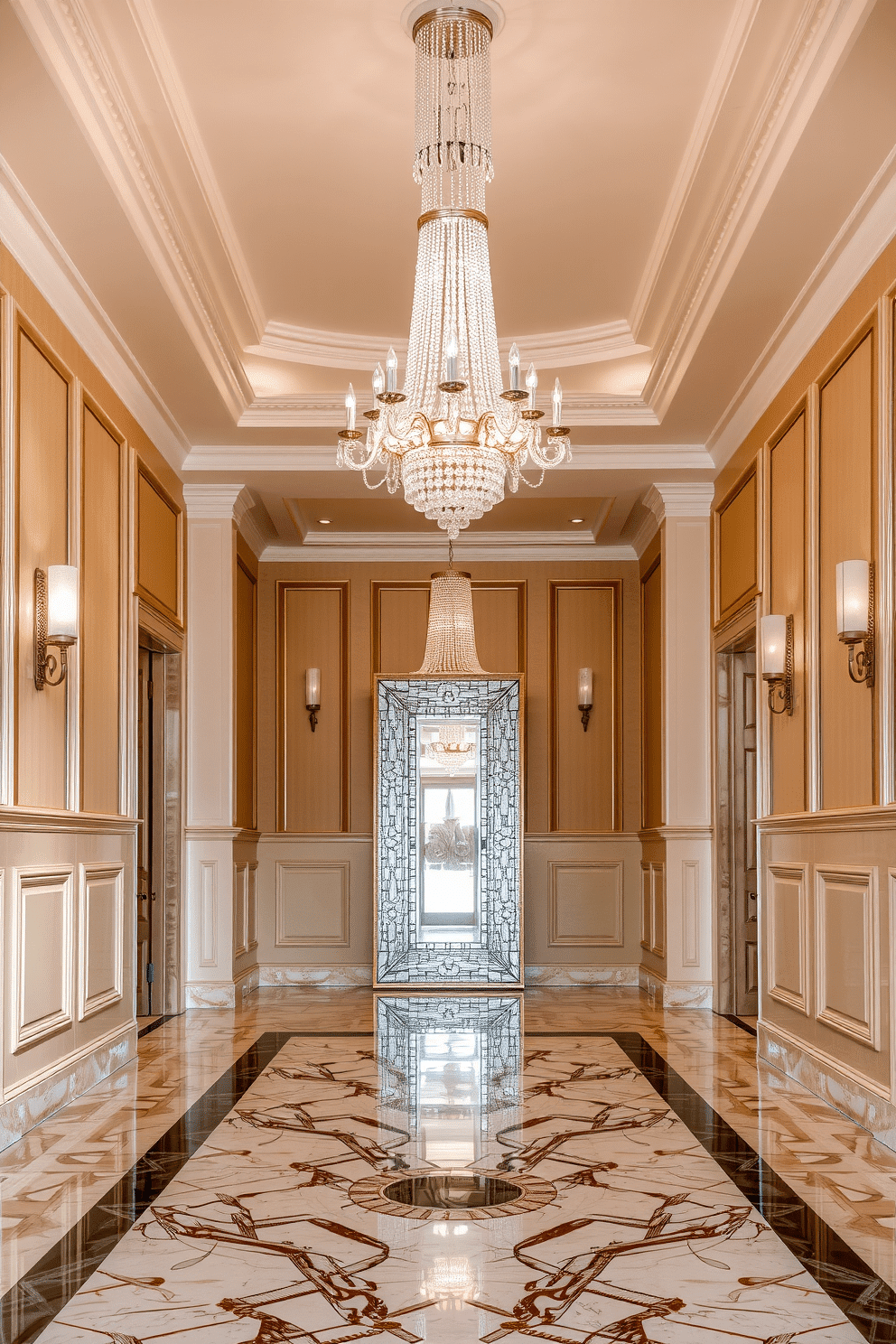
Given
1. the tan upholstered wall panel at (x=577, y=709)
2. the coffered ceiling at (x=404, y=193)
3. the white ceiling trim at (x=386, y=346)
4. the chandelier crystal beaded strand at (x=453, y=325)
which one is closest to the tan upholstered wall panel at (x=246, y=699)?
the coffered ceiling at (x=404, y=193)

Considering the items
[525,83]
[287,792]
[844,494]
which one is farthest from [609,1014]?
[525,83]

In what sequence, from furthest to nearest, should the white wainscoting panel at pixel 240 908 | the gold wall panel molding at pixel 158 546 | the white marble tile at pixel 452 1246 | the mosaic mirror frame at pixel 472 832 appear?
1. the mosaic mirror frame at pixel 472 832
2. the white wainscoting panel at pixel 240 908
3. the gold wall panel molding at pixel 158 546
4. the white marble tile at pixel 452 1246

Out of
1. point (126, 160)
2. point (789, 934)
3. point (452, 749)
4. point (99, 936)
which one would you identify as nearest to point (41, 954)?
point (99, 936)

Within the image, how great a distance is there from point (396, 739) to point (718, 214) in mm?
4534

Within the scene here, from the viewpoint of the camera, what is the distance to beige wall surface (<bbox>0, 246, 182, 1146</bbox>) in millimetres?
4031

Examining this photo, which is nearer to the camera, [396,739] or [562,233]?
[562,233]

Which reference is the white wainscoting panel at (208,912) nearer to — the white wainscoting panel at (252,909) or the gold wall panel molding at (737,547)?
the white wainscoting panel at (252,909)

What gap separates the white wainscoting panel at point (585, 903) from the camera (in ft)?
27.8

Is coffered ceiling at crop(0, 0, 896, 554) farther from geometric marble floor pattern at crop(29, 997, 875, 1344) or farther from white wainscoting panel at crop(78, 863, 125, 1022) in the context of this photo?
geometric marble floor pattern at crop(29, 997, 875, 1344)

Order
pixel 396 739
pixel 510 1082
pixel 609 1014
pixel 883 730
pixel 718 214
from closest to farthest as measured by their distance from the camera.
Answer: pixel 883 730 < pixel 718 214 < pixel 510 1082 < pixel 609 1014 < pixel 396 739

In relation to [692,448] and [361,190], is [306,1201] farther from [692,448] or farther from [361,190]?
[692,448]

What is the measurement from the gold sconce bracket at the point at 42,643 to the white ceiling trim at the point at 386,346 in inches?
88.1

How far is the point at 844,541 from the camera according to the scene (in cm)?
452

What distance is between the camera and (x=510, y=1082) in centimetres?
474
